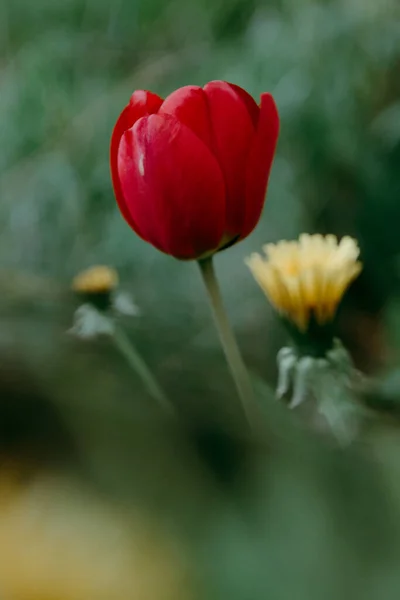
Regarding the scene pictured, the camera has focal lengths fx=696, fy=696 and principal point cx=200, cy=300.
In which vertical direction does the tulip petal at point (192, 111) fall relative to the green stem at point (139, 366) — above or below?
above

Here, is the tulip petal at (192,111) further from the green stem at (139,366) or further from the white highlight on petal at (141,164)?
the green stem at (139,366)

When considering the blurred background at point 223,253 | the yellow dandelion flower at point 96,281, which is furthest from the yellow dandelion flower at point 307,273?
the yellow dandelion flower at point 96,281

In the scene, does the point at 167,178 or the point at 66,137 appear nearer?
the point at 167,178

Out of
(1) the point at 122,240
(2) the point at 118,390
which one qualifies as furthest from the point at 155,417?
(1) the point at 122,240

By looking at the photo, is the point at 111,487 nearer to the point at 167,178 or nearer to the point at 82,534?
the point at 82,534

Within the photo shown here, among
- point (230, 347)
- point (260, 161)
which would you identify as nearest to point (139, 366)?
point (230, 347)

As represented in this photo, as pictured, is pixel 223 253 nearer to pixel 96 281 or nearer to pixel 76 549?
pixel 96 281

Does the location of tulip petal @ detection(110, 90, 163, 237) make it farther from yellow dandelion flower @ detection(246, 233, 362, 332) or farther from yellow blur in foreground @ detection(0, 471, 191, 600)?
yellow blur in foreground @ detection(0, 471, 191, 600)
